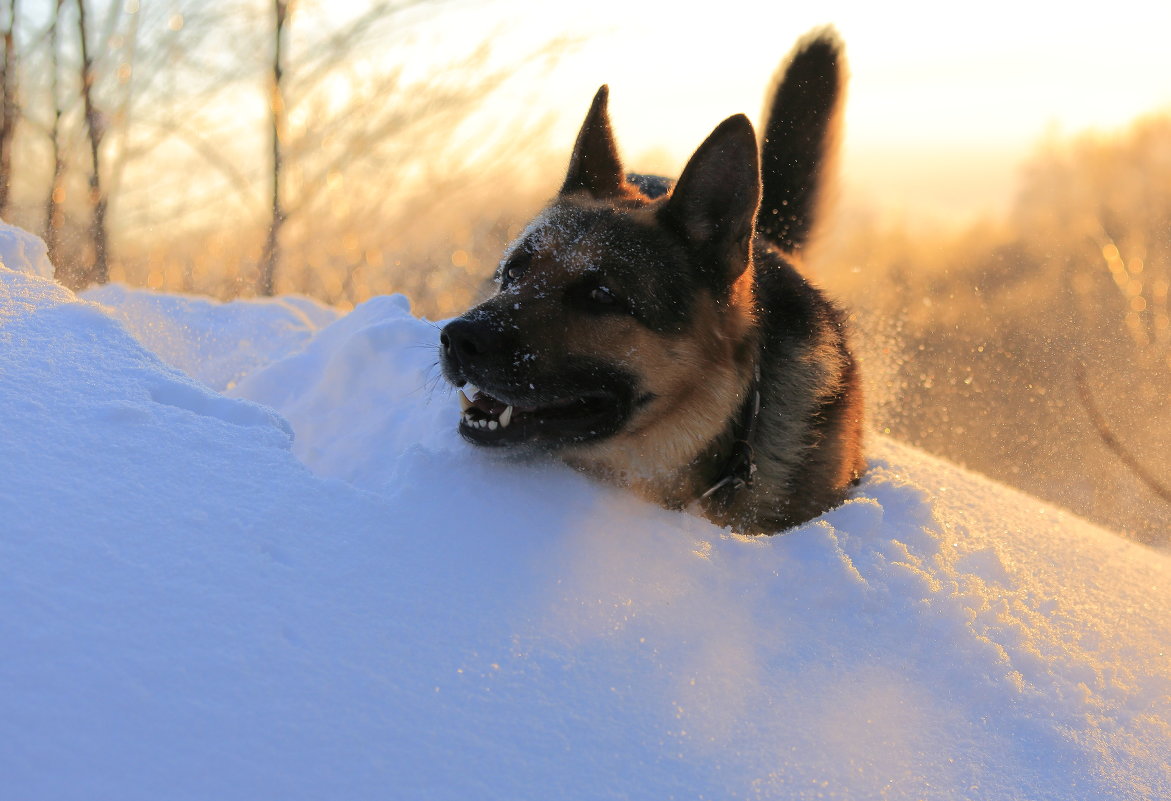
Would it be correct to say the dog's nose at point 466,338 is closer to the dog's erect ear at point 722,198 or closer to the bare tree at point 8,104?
the dog's erect ear at point 722,198

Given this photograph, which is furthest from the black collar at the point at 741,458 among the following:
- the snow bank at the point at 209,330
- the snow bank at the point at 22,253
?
the snow bank at the point at 22,253

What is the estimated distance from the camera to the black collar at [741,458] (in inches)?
120

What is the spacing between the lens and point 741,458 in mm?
3055

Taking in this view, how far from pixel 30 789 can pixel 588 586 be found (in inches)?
A: 42.4

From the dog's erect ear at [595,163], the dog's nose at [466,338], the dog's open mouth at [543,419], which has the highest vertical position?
the dog's erect ear at [595,163]

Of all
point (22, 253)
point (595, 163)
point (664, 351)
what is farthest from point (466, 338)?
point (22, 253)

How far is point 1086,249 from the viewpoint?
2002 cm

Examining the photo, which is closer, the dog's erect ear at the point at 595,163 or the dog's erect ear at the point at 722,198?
the dog's erect ear at the point at 722,198

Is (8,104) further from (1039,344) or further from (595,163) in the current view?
(1039,344)

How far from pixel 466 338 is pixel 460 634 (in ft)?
3.16

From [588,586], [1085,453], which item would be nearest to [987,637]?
[588,586]

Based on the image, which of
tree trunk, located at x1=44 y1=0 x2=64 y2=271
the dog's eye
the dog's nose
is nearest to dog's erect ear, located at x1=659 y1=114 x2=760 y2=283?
the dog's eye

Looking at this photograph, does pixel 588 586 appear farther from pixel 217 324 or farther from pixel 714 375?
pixel 217 324

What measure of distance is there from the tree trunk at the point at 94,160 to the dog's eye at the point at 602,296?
18.2 ft
